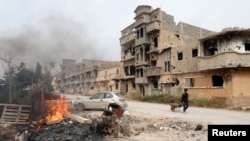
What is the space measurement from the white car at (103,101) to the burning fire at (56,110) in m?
4.95

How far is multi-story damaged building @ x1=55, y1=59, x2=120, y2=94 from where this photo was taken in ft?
198

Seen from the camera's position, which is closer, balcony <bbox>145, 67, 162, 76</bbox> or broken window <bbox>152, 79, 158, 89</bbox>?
balcony <bbox>145, 67, 162, 76</bbox>

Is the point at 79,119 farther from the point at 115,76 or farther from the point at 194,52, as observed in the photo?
the point at 115,76

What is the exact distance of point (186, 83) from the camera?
108 ft

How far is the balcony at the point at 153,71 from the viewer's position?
39394mm

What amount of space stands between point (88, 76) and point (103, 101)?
176 feet

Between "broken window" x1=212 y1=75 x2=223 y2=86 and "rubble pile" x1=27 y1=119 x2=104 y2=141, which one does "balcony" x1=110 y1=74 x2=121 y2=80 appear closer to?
"broken window" x1=212 y1=75 x2=223 y2=86

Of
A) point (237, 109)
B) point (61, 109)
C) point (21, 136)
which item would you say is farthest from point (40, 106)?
point (237, 109)

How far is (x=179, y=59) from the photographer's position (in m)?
35.4

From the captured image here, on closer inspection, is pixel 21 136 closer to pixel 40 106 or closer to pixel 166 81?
pixel 40 106

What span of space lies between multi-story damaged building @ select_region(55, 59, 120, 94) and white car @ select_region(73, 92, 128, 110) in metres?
34.5

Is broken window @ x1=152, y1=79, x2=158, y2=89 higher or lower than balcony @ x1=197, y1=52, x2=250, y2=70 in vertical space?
lower

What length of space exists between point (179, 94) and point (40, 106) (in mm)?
22573

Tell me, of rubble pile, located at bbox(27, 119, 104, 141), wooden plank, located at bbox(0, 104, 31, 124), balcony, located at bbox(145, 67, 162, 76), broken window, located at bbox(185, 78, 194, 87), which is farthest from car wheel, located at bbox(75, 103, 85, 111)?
balcony, located at bbox(145, 67, 162, 76)
